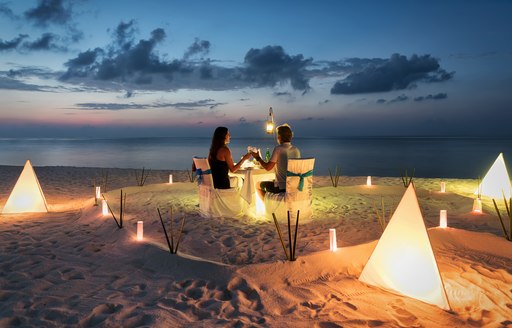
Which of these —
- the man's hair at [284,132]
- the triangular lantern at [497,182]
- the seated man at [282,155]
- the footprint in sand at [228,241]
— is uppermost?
the man's hair at [284,132]

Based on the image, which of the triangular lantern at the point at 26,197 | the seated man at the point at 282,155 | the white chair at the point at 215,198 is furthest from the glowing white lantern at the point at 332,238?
the triangular lantern at the point at 26,197

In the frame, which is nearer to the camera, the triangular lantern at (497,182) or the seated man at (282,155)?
the seated man at (282,155)

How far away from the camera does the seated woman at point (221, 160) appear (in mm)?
5699

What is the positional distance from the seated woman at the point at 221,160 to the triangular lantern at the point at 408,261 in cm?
299

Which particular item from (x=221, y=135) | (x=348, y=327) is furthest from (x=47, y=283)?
(x=221, y=135)

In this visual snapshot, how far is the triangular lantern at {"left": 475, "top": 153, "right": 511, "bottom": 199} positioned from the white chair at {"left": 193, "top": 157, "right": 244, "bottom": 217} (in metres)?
5.25

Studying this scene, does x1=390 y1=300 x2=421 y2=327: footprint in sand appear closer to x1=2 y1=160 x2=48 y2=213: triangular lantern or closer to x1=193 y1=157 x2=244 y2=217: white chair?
x1=193 y1=157 x2=244 y2=217: white chair

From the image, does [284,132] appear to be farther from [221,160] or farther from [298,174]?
[221,160]

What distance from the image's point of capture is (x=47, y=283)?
10.6 feet

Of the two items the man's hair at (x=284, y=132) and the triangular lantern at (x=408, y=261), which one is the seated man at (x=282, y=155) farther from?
the triangular lantern at (x=408, y=261)

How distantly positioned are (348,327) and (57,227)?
4.41 metres

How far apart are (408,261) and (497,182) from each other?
5.69m

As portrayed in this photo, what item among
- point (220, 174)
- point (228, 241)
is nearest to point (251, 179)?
point (220, 174)

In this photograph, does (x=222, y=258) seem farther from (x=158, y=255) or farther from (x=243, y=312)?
(x=243, y=312)
